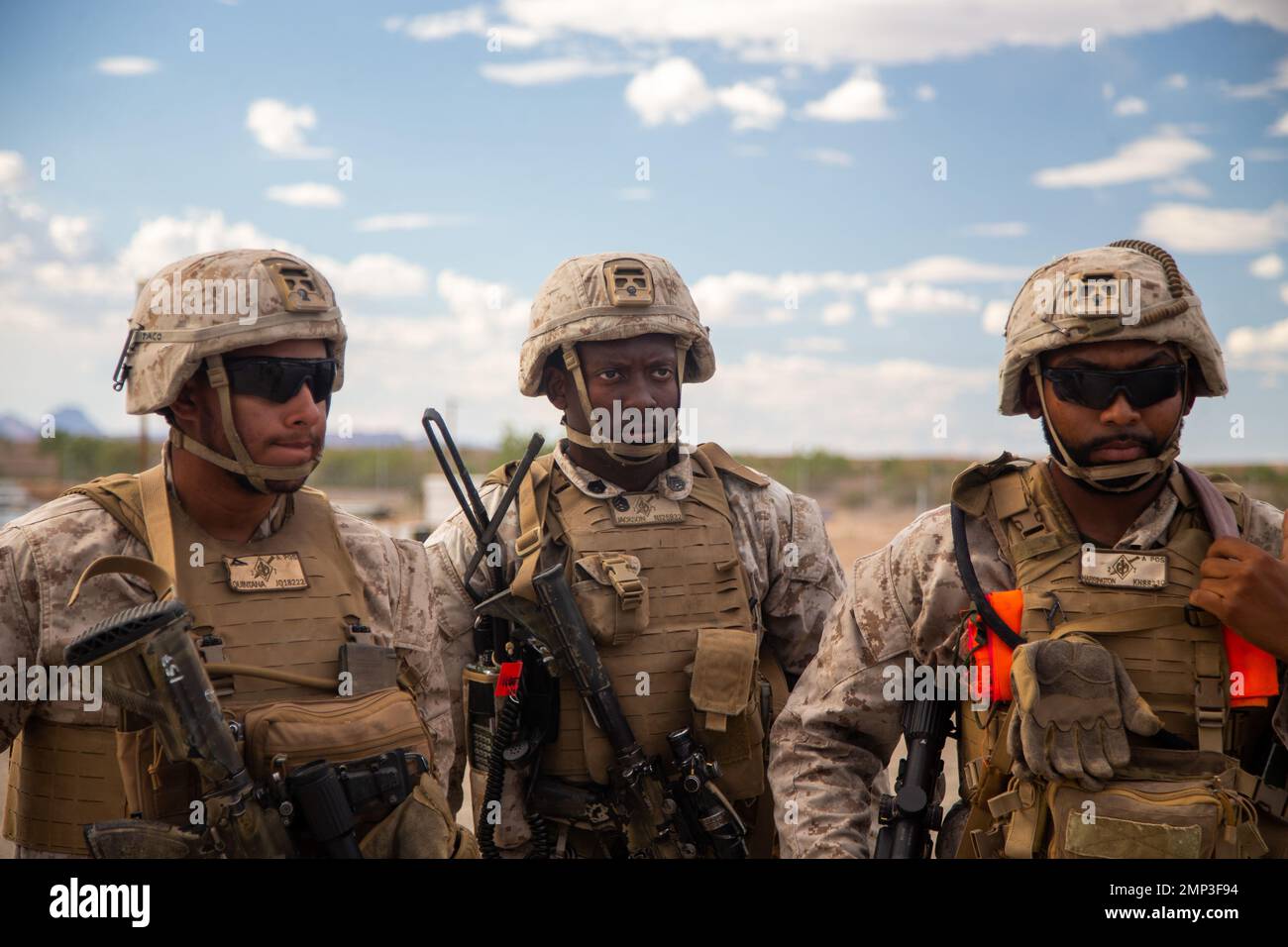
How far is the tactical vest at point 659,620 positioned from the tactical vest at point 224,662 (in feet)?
2.71

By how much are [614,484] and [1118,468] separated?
1952 millimetres

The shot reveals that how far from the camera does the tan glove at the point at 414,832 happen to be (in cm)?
342

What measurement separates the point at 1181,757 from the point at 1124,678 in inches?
9.9

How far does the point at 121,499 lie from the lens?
3.56 meters

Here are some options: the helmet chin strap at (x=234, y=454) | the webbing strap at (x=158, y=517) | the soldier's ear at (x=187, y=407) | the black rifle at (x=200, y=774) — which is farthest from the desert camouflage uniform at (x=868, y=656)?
the soldier's ear at (x=187, y=407)

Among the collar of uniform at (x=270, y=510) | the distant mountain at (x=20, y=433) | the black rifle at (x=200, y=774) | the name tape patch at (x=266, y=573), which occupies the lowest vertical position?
the black rifle at (x=200, y=774)

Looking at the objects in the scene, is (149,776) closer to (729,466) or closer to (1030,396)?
(729,466)

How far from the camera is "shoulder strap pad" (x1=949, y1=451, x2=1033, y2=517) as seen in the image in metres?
3.78

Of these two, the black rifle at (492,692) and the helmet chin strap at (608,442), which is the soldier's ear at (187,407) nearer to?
the black rifle at (492,692)

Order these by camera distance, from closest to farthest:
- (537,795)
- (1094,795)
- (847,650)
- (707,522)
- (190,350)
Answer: (1094,795) → (190,350) → (847,650) → (537,795) → (707,522)

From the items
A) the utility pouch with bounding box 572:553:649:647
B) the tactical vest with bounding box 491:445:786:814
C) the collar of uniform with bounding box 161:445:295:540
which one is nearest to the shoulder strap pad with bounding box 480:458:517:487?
the tactical vest with bounding box 491:445:786:814

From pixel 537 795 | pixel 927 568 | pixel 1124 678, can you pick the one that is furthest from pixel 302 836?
pixel 1124 678
